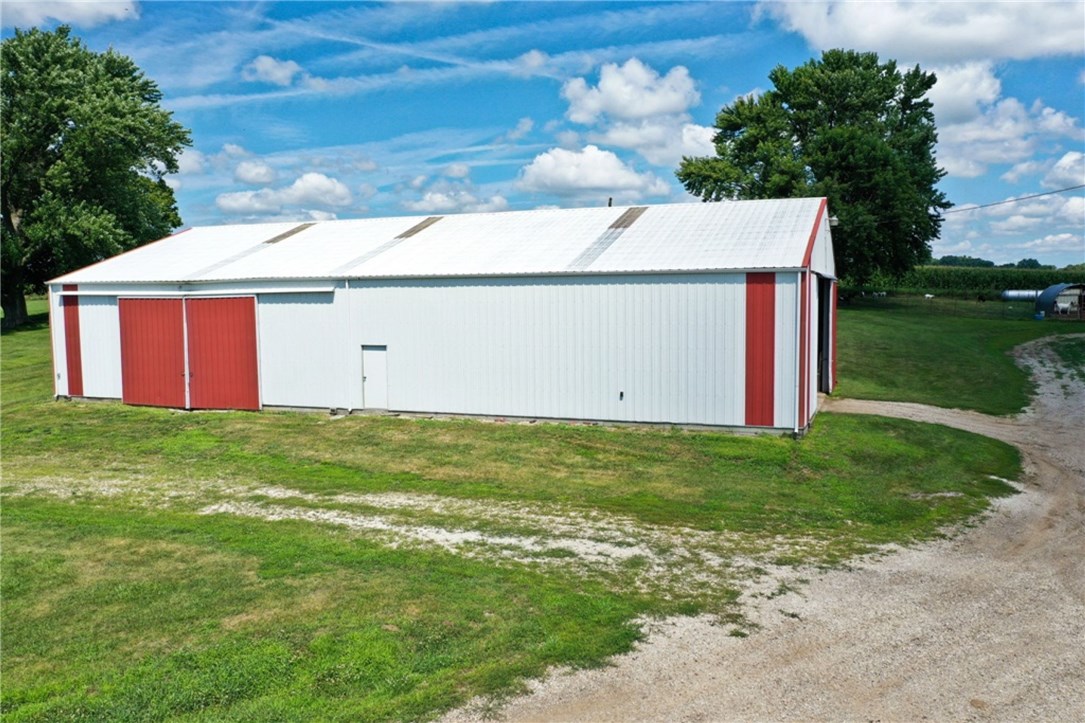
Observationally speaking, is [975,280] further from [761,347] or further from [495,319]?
[495,319]

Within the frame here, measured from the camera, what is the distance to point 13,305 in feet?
142

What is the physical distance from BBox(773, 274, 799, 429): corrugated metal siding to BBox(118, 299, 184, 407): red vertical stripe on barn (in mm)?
16963

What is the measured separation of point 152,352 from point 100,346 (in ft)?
7.93

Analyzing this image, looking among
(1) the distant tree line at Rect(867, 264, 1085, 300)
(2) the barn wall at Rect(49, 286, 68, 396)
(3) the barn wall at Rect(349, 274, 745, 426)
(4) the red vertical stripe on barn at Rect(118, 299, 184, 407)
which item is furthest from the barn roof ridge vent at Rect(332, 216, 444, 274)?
(1) the distant tree line at Rect(867, 264, 1085, 300)

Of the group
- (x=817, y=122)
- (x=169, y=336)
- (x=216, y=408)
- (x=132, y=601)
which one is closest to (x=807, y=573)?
(x=132, y=601)

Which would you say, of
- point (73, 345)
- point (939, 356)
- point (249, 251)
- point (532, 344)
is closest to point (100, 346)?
point (73, 345)

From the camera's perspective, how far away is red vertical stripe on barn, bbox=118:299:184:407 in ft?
78.6

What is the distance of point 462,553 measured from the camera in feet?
35.1

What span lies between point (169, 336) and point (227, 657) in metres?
18.8

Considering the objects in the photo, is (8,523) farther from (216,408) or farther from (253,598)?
(216,408)

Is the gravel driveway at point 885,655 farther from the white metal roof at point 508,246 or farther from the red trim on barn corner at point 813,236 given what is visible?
the white metal roof at point 508,246

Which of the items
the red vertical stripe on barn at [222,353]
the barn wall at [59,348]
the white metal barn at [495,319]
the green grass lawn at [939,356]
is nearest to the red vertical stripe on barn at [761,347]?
the white metal barn at [495,319]

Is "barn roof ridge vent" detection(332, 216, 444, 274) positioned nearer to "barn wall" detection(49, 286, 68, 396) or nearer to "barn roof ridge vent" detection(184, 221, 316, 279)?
"barn roof ridge vent" detection(184, 221, 316, 279)

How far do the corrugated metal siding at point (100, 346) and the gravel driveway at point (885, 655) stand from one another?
2242cm
